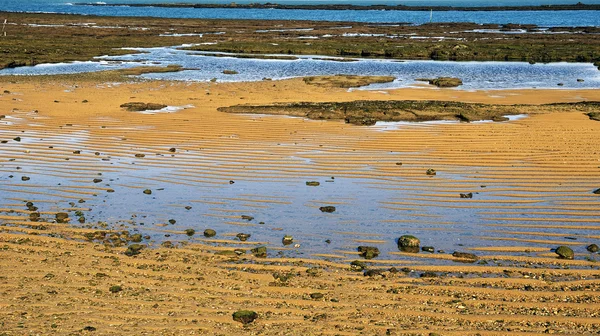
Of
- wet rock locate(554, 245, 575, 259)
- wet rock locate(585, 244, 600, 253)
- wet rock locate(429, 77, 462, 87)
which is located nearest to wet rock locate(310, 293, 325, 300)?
wet rock locate(554, 245, 575, 259)

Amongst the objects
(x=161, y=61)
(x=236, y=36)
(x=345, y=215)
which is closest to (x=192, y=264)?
(x=345, y=215)

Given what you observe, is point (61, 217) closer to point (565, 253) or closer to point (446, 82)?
point (565, 253)

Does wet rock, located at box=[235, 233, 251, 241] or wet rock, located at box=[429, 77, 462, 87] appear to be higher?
wet rock, located at box=[235, 233, 251, 241]

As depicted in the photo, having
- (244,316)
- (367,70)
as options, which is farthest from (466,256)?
(367,70)

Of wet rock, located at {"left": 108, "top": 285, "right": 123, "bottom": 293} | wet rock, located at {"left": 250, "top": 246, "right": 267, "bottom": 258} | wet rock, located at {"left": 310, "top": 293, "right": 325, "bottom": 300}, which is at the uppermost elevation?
wet rock, located at {"left": 108, "top": 285, "right": 123, "bottom": 293}

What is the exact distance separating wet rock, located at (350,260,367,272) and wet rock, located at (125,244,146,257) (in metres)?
3.27

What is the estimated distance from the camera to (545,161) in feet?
53.1

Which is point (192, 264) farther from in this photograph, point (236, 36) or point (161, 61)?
point (236, 36)

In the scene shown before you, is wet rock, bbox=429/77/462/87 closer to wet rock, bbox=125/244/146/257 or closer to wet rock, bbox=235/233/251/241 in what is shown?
wet rock, bbox=235/233/251/241

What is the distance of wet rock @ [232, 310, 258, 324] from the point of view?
8.13m

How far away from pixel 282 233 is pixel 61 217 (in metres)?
3.94

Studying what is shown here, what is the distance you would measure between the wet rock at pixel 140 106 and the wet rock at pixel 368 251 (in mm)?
14621

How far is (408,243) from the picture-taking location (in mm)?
10773

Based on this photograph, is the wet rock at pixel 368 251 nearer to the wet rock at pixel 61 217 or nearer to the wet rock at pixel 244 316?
the wet rock at pixel 244 316
